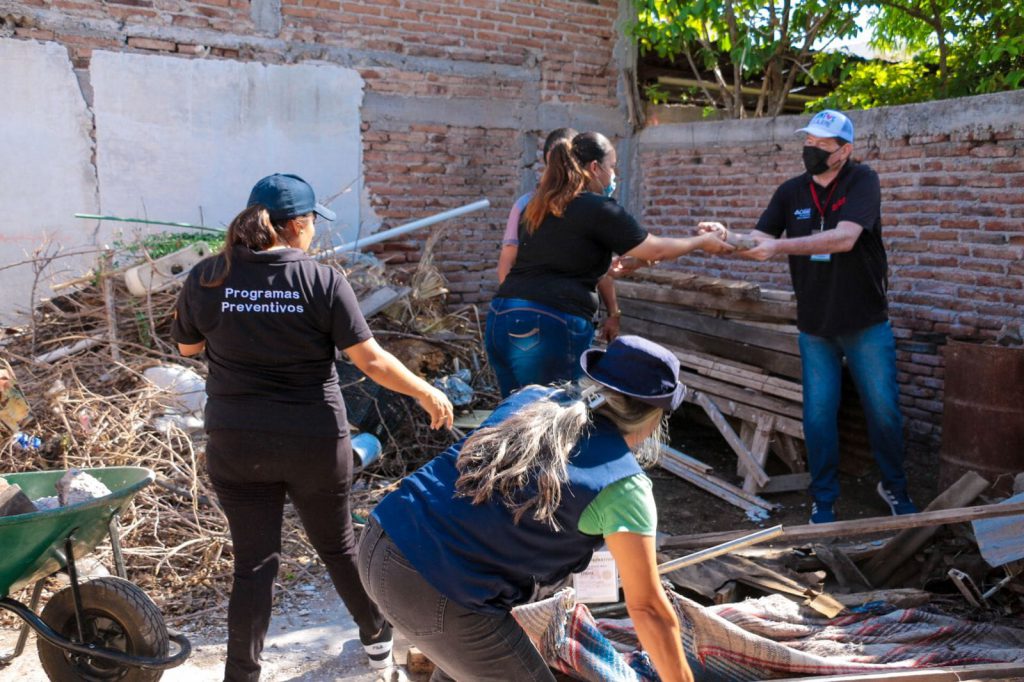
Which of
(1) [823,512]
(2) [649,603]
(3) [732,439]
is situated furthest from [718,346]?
(2) [649,603]

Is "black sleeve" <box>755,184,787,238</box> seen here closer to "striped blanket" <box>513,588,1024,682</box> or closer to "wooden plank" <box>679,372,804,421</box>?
"wooden plank" <box>679,372,804,421</box>

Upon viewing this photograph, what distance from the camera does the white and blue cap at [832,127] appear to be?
5.03 metres

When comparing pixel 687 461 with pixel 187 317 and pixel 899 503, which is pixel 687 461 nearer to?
pixel 899 503

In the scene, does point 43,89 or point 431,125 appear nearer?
point 43,89

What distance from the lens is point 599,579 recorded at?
3.05m

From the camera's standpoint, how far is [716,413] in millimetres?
6148

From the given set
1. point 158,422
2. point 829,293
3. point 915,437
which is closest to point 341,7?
point 158,422

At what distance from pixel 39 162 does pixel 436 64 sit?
3238 mm

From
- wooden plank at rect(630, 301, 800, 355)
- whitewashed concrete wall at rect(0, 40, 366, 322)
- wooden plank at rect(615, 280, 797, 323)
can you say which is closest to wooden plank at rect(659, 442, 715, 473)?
wooden plank at rect(630, 301, 800, 355)

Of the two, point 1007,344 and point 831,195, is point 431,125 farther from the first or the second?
point 1007,344

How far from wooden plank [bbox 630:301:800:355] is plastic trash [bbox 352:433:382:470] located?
2311 millimetres

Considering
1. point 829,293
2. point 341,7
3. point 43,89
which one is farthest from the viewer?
point 341,7

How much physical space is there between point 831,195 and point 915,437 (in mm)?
2027

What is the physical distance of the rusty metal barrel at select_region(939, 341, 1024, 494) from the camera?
512 centimetres
